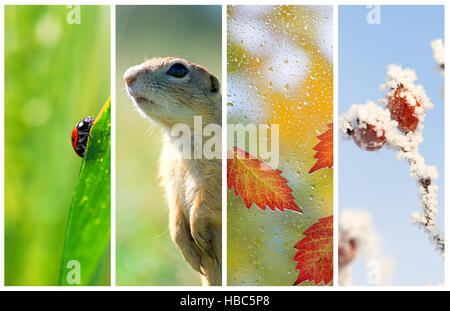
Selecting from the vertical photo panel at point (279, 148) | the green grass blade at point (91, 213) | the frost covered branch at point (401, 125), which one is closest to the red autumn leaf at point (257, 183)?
the vertical photo panel at point (279, 148)

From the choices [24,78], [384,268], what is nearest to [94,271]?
[24,78]

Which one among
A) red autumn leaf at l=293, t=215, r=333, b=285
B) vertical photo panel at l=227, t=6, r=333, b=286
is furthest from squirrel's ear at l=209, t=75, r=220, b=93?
red autumn leaf at l=293, t=215, r=333, b=285

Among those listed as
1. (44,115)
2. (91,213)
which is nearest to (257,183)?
(91,213)

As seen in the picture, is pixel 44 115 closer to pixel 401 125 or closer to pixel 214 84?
pixel 214 84

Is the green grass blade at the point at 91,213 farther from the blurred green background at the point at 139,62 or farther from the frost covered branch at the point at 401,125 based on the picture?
the frost covered branch at the point at 401,125
